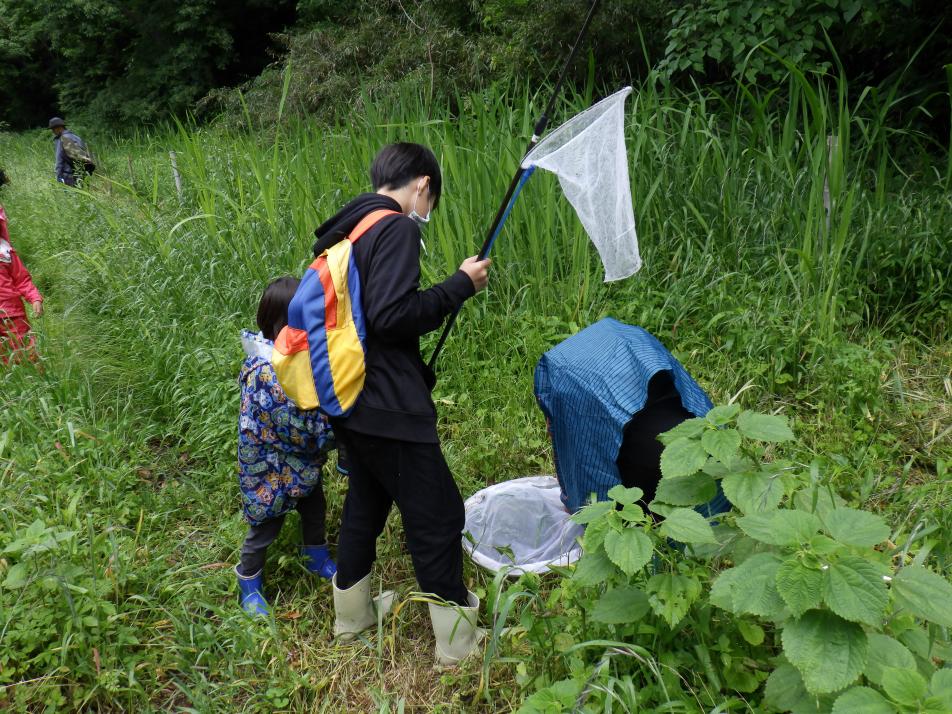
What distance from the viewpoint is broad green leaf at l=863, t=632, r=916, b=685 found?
3.92 ft

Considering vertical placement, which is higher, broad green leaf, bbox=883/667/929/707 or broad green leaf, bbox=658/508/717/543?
broad green leaf, bbox=658/508/717/543

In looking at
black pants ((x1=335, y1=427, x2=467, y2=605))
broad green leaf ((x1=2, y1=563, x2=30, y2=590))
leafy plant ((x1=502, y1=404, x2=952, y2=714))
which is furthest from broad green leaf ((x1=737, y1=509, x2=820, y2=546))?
broad green leaf ((x1=2, y1=563, x2=30, y2=590))

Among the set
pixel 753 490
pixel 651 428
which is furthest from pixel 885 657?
pixel 651 428

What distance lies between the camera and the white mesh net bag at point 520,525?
2.32 m

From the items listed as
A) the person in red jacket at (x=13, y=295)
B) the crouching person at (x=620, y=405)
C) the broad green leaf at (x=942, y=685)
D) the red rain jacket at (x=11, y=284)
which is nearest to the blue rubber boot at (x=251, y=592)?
the crouching person at (x=620, y=405)

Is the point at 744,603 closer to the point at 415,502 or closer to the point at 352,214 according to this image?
the point at 415,502

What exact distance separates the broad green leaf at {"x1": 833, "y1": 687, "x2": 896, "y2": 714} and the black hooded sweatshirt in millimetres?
1066

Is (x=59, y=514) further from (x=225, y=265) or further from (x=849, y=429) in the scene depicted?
(x=849, y=429)

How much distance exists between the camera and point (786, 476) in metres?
1.65

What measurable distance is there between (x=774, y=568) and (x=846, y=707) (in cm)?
24

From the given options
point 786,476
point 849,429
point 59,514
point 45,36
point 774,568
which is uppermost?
point 45,36

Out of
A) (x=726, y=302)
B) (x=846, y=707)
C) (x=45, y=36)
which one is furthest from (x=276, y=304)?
(x=45, y=36)

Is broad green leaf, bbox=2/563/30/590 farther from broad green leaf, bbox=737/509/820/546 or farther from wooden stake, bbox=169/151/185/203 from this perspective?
wooden stake, bbox=169/151/185/203

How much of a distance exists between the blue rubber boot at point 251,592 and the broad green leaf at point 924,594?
5.95ft
